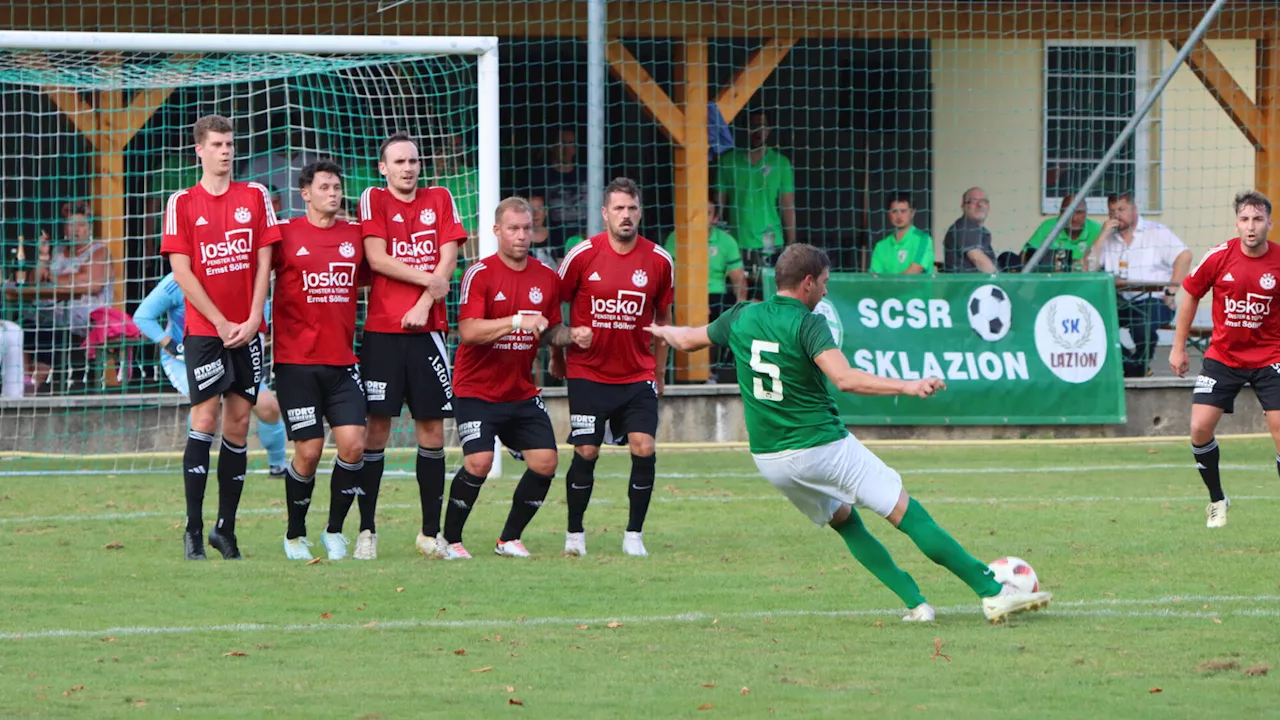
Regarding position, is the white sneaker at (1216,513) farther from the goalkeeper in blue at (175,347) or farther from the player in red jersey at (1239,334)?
the goalkeeper in blue at (175,347)

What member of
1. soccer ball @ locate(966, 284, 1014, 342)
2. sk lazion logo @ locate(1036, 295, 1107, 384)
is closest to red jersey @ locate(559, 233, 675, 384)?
soccer ball @ locate(966, 284, 1014, 342)

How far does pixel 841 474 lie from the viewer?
6.86 meters

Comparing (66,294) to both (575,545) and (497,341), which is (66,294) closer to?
(497,341)

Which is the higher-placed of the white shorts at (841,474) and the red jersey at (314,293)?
the red jersey at (314,293)

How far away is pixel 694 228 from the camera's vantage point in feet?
55.0

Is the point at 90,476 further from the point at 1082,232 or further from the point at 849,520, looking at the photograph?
the point at 1082,232

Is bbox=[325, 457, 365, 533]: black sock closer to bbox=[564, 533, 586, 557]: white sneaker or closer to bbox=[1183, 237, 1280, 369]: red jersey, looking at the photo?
bbox=[564, 533, 586, 557]: white sneaker

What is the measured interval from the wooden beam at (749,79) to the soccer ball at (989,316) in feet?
9.73

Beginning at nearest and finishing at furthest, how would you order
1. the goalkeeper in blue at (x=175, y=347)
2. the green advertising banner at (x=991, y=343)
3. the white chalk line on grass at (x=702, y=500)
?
the white chalk line on grass at (x=702, y=500)
the goalkeeper in blue at (x=175, y=347)
the green advertising banner at (x=991, y=343)

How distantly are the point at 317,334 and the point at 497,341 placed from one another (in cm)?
88

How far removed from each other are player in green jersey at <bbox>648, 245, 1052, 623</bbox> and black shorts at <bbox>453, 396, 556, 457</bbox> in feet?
7.16

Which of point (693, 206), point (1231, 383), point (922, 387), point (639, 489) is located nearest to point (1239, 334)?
point (1231, 383)

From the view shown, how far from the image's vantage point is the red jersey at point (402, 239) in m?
9.03

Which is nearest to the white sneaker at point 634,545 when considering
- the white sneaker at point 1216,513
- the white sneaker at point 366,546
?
the white sneaker at point 366,546
